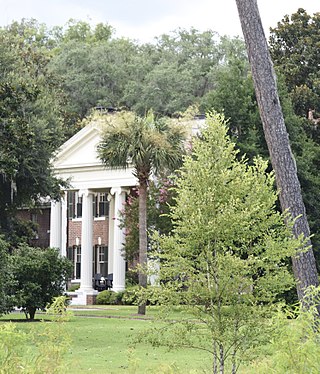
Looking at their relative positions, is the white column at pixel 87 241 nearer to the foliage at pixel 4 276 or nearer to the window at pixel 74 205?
the window at pixel 74 205

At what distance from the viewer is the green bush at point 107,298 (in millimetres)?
43172

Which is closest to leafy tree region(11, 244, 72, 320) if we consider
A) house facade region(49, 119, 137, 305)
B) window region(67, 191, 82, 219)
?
house facade region(49, 119, 137, 305)

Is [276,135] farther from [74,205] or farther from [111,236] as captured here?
[74,205]

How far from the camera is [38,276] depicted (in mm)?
27969

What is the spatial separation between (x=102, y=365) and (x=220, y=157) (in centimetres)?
539

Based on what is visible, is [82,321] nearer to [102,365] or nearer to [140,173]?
[140,173]

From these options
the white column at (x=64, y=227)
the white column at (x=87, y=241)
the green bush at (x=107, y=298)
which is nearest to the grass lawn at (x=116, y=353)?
the green bush at (x=107, y=298)

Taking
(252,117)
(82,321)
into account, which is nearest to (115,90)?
(252,117)

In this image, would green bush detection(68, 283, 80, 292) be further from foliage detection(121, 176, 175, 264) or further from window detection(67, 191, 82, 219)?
foliage detection(121, 176, 175, 264)

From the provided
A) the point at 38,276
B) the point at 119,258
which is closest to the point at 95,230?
the point at 119,258

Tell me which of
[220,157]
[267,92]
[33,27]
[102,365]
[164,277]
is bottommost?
[102,365]

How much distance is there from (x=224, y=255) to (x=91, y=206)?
35.8 metres

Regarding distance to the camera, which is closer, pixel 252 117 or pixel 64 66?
pixel 252 117

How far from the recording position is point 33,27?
77438 mm
